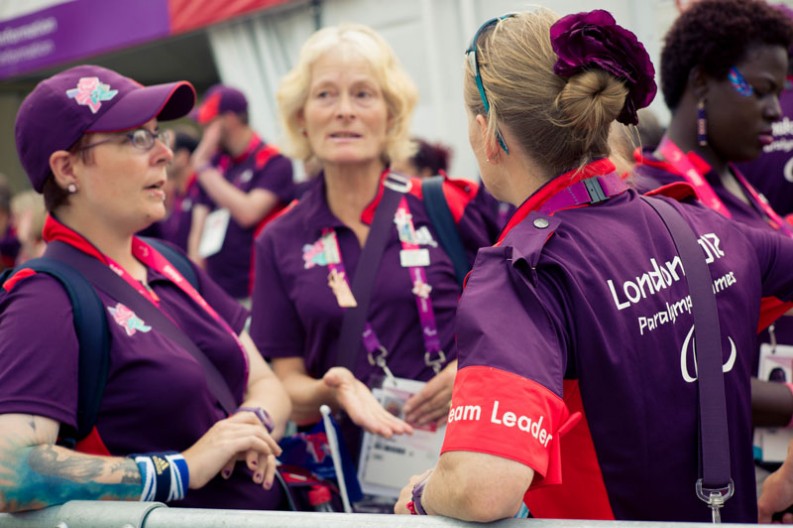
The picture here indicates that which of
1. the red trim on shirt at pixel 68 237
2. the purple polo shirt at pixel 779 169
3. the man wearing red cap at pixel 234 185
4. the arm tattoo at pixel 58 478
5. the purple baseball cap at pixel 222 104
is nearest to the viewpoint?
the arm tattoo at pixel 58 478

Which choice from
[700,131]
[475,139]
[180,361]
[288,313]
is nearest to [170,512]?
[180,361]

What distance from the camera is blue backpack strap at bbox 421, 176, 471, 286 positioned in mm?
2846

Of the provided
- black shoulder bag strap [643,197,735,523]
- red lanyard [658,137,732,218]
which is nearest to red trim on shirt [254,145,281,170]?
red lanyard [658,137,732,218]

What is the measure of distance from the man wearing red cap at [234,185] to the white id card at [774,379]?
11.8ft

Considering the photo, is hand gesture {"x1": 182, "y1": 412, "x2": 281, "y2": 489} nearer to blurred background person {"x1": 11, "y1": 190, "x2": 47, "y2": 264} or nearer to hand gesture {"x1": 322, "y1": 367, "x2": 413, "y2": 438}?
hand gesture {"x1": 322, "y1": 367, "x2": 413, "y2": 438}

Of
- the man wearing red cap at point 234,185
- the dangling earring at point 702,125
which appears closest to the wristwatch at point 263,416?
the dangling earring at point 702,125

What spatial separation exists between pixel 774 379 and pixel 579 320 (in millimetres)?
1352

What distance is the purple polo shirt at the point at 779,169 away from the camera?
3.64 metres

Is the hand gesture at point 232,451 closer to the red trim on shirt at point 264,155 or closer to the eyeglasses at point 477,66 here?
the eyeglasses at point 477,66

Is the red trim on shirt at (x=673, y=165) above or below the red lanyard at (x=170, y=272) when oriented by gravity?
below

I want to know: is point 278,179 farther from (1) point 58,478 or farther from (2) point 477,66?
(2) point 477,66

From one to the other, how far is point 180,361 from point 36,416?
38cm

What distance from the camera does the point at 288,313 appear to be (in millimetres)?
2896

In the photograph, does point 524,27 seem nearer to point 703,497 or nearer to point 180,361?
point 703,497
